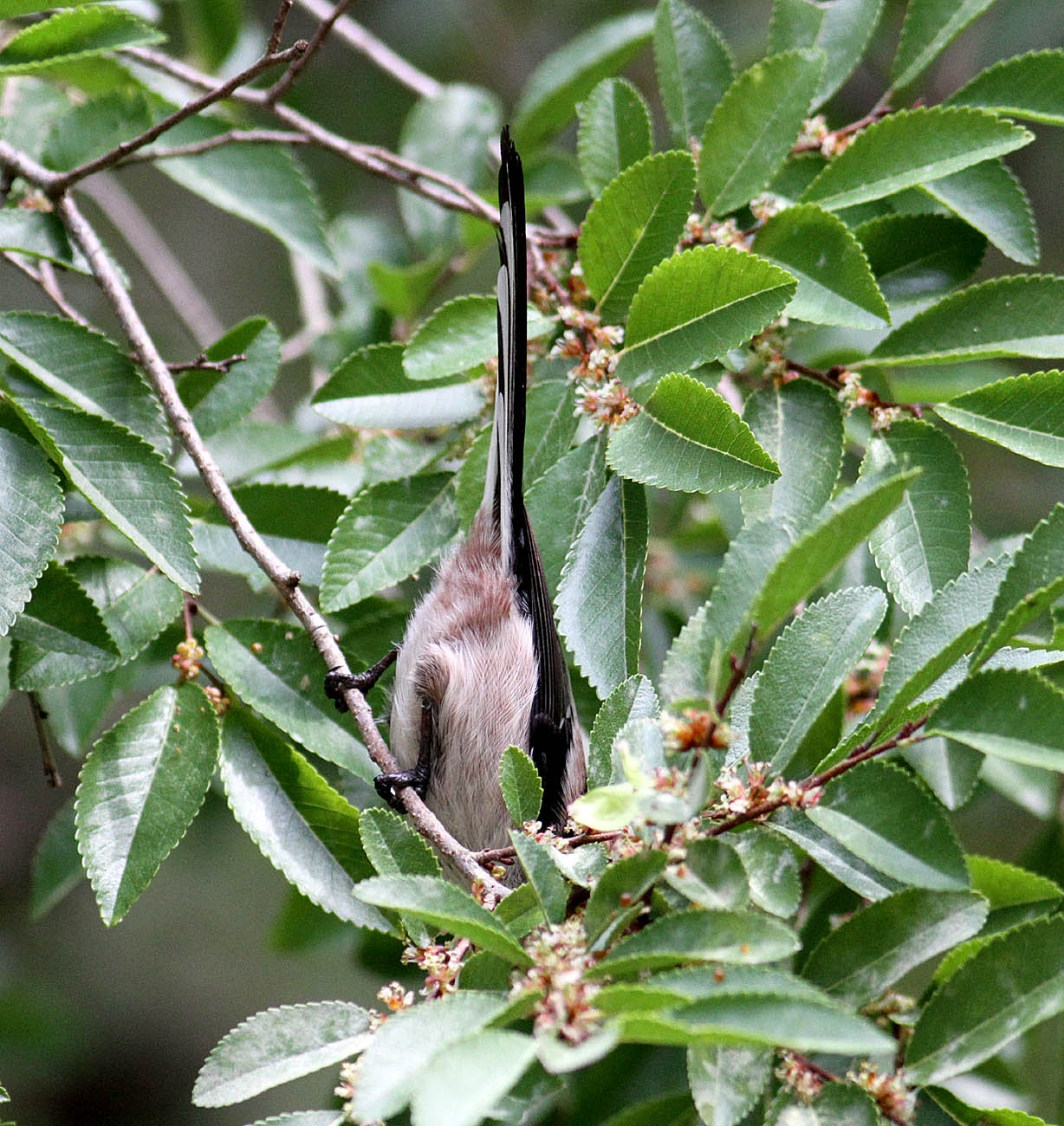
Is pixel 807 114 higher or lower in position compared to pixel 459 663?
higher

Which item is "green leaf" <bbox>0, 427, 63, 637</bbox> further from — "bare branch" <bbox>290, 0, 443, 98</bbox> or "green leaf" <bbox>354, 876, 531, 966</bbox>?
"bare branch" <bbox>290, 0, 443, 98</bbox>

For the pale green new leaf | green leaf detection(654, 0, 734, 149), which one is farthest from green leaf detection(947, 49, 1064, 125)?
the pale green new leaf

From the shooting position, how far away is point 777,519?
1.46 meters

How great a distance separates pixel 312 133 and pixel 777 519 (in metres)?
1.90

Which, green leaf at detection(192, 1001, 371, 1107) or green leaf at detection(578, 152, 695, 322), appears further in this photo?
green leaf at detection(578, 152, 695, 322)

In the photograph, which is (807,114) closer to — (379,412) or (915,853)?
(379,412)

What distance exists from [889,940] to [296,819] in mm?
999

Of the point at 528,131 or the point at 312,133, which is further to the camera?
the point at 528,131

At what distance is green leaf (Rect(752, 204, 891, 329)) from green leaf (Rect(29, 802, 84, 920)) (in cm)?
198

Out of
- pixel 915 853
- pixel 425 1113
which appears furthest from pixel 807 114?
pixel 425 1113

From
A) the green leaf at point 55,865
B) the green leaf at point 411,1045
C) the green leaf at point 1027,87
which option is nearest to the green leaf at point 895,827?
the green leaf at point 411,1045

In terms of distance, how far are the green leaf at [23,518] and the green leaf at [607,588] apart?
0.83m

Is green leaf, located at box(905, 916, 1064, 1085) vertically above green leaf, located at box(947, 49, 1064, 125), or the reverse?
green leaf, located at box(947, 49, 1064, 125)

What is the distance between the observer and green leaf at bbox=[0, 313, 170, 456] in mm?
2078
